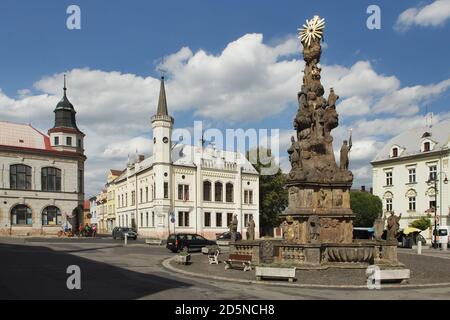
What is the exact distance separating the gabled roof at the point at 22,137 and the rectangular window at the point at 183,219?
17057 mm

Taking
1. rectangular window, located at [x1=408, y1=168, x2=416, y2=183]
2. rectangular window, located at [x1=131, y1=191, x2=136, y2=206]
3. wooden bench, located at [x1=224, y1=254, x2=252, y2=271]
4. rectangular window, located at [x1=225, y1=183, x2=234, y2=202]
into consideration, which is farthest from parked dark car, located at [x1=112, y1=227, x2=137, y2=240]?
rectangular window, located at [x1=408, y1=168, x2=416, y2=183]

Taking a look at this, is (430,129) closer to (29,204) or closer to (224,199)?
(224,199)

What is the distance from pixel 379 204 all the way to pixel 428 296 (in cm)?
5264

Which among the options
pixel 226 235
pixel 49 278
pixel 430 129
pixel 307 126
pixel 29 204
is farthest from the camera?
pixel 430 129

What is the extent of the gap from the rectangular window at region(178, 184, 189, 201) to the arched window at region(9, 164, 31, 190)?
1727 centimetres

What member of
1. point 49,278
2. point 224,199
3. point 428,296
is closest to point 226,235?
point 224,199

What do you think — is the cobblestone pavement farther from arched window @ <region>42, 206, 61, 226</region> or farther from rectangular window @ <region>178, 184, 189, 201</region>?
rectangular window @ <region>178, 184, 189, 201</region>

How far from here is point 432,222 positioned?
178 ft

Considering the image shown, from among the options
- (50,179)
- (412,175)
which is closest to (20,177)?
(50,179)

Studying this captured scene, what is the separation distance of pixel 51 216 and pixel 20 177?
5.40m

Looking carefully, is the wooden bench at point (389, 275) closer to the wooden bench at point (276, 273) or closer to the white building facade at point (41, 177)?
the wooden bench at point (276, 273)

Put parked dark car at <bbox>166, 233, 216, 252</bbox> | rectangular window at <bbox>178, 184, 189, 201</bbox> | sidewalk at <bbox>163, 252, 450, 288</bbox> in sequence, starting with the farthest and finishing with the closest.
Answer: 1. rectangular window at <bbox>178, 184, 189, 201</bbox>
2. parked dark car at <bbox>166, 233, 216, 252</bbox>
3. sidewalk at <bbox>163, 252, 450, 288</bbox>

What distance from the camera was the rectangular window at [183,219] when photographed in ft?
192

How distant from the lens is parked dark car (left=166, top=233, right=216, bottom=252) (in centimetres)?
3080
